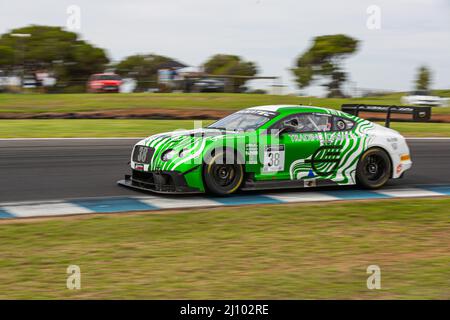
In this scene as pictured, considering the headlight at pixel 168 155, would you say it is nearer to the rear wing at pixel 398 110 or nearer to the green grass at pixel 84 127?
the rear wing at pixel 398 110

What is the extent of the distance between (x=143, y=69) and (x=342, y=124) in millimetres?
39288

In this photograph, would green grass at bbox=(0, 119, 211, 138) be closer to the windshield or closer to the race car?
the race car

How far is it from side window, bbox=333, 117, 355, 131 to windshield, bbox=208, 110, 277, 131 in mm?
1020

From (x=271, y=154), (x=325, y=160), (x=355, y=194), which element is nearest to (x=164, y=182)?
(x=271, y=154)

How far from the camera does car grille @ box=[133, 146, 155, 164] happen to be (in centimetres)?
1120

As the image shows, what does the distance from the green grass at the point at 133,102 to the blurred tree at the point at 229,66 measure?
988 inches

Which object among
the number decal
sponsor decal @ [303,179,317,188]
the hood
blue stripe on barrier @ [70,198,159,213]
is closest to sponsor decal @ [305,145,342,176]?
sponsor decal @ [303,179,317,188]

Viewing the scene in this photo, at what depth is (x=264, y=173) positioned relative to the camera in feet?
37.7

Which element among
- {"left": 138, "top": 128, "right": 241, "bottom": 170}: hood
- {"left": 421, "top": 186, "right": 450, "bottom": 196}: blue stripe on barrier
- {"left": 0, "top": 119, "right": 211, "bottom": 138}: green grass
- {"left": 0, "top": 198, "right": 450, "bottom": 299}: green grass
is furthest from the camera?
{"left": 0, "top": 119, "right": 211, "bottom": 138}: green grass

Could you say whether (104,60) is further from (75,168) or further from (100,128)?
(75,168)

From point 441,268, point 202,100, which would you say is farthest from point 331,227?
point 202,100

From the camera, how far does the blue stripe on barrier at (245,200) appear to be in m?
11.0

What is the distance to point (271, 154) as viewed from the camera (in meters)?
11.5

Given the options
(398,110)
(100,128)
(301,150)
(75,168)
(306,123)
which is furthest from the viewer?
(100,128)
